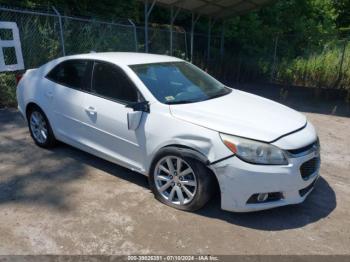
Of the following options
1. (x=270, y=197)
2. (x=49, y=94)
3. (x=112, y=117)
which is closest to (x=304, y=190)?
(x=270, y=197)

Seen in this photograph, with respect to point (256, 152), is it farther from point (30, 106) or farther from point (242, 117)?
point (30, 106)

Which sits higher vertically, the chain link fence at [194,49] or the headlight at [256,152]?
the headlight at [256,152]

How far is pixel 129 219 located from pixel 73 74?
2320 millimetres

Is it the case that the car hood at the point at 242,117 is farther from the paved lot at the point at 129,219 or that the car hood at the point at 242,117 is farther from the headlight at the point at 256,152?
the paved lot at the point at 129,219

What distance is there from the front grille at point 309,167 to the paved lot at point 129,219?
49 centimetres

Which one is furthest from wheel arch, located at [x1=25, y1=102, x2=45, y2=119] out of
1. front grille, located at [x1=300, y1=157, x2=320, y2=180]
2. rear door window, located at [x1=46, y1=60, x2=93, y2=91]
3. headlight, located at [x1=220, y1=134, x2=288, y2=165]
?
front grille, located at [x1=300, y1=157, x2=320, y2=180]

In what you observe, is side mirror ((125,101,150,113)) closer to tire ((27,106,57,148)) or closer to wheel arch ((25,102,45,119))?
tire ((27,106,57,148))

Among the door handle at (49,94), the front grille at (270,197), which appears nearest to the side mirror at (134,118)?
the front grille at (270,197)

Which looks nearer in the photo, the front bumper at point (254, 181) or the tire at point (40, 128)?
the front bumper at point (254, 181)

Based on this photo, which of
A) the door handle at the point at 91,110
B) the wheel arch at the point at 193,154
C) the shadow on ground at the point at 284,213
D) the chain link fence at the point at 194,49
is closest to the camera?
the wheel arch at the point at 193,154

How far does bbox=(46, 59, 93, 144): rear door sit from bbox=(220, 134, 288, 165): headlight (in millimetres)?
2155

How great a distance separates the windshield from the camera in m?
4.02

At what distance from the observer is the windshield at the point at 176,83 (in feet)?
13.2

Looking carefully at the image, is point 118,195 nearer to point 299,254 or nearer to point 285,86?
point 299,254
